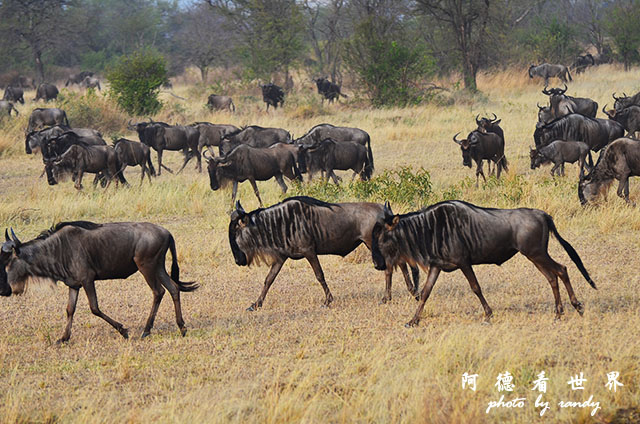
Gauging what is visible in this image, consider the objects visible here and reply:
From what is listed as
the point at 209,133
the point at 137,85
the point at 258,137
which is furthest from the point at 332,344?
the point at 137,85

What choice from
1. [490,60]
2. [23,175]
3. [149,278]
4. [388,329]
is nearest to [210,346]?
[149,278]

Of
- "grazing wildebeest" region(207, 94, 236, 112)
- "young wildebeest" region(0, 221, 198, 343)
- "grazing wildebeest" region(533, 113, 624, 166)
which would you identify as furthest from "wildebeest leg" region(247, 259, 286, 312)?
"grazing wildebeest" region(207, 94, 236, 112)

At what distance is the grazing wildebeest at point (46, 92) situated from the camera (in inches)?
1174

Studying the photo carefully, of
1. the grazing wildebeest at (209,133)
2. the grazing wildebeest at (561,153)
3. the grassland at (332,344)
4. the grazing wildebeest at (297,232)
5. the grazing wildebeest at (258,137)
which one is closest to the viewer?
the grassland at (332,344)

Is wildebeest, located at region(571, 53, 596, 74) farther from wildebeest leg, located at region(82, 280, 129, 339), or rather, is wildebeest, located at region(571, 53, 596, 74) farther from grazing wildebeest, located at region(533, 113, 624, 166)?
wildebeest leg, located at region(82, 280, 129, 339)

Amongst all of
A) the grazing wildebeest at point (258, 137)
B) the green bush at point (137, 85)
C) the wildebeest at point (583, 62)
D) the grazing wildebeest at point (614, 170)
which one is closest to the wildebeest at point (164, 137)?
the grazing wildebeest at point (258, 137)

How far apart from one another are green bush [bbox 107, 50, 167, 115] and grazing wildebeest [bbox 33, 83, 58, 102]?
7.87 m

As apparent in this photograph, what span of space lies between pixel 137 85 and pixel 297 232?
1654cm

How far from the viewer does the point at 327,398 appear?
467 centimetres

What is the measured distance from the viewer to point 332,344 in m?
5.70

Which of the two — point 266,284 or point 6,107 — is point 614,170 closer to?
point 266,284

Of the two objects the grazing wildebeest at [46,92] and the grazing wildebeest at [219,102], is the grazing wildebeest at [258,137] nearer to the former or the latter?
the grazing wildebeest at [219,102]

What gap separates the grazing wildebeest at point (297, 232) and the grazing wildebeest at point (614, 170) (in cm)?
421

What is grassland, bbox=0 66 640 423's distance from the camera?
4480mm
